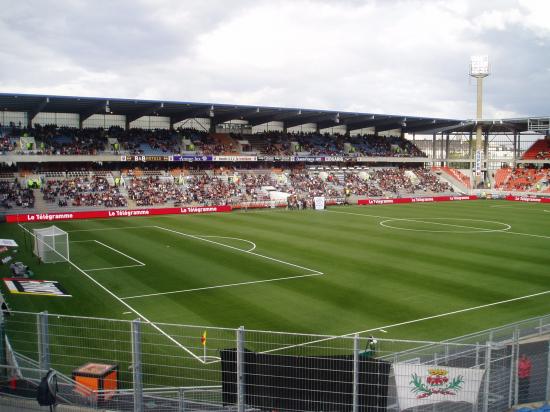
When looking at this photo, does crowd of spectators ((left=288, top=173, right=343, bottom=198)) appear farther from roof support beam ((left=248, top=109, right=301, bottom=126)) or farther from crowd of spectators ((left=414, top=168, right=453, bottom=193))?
crowd of spectators ((left=414, top=168, right=453, bottom=193))

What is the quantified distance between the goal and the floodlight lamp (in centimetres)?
7627

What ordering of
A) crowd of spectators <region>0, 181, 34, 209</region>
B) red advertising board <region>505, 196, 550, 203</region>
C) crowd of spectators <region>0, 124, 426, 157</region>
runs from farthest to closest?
1. red advertising board <region>505, 196, 550, 203</region>
2. crowd of spectators <region>0, 124, 426, 157</region>
3. crowd of spectators <region>0, 181, 34, 209</region>

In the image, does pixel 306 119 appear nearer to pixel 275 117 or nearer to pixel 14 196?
pixel 275 117

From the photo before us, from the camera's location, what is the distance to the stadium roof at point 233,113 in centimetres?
5450

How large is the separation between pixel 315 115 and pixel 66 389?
2452 inches

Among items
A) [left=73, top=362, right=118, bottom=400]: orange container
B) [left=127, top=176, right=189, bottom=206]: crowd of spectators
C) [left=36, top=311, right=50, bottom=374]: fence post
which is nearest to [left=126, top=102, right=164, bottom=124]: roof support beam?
[left=127, top=176, right=189, bottom=206]: crowd of spectators

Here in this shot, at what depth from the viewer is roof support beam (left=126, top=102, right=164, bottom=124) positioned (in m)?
Answer: 58.6

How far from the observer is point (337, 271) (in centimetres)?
2520

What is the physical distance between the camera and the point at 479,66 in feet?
279

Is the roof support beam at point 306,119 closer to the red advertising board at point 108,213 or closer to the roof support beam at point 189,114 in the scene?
the roof support beam at point 189,114

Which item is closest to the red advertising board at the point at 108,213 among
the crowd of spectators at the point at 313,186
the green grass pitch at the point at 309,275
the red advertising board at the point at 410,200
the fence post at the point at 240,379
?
the green grass pitch at the point at 309,275

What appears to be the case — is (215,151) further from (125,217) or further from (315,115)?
(125,217)

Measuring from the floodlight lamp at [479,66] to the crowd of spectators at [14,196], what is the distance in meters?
69.5

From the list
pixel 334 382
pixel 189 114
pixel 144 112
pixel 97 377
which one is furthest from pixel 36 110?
pixel 334 382
